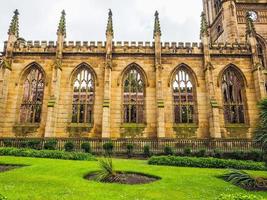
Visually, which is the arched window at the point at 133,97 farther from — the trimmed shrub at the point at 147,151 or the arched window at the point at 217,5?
the arched window at the point at 217,5

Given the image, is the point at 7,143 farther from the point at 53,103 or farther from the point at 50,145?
the point at 53,103

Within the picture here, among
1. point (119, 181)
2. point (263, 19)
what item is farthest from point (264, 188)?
point (263, 19)

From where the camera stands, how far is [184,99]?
2772cm

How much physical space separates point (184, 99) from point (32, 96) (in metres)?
17.2

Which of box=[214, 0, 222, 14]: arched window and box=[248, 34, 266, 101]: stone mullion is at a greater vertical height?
box=[214, 0, 222, 14]: arched window

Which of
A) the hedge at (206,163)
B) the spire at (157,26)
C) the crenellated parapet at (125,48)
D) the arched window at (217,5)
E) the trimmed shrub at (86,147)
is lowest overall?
the hedge at (206,163)

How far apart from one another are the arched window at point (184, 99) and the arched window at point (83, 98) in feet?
30.9

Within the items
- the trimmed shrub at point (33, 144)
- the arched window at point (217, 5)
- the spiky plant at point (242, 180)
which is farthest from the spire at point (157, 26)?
the spiky plant at point (242, 180)

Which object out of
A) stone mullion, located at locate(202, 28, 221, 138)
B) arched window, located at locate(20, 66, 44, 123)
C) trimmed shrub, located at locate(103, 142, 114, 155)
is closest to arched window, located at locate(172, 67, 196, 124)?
stone mullion, located at locate(202, 28, 221, 138)

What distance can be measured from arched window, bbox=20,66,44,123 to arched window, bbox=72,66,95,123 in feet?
12.1

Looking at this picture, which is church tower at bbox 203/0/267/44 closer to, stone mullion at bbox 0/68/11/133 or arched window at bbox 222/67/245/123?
arched window at bbox 222/67/245/123

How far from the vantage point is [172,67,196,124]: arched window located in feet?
88.0

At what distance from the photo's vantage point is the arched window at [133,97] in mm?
26614

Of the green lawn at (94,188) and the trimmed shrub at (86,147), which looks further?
the trimmed shrub at (86,147)
